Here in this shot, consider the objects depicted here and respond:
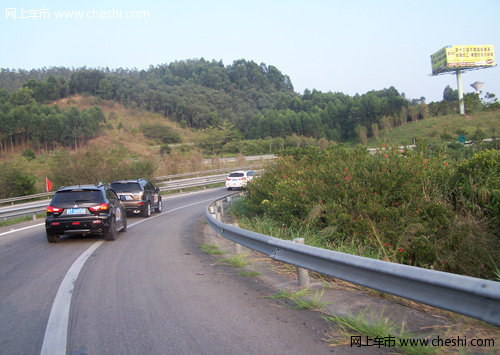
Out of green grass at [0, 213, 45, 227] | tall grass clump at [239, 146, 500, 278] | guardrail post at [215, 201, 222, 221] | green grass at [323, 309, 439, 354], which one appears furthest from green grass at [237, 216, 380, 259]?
green grass at [0, 213, 45, 227]

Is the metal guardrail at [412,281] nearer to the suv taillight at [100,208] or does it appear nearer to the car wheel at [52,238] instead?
the suv taillight at [100,208]

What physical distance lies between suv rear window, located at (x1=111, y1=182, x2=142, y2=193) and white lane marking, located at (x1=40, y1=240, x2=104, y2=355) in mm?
10449

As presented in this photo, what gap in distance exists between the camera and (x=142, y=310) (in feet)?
17.2

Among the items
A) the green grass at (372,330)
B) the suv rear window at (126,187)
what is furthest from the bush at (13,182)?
the green grass at (372,330)

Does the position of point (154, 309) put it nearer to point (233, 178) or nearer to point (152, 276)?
point (152, 276)

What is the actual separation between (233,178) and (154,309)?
27.9 m

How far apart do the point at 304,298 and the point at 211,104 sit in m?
124

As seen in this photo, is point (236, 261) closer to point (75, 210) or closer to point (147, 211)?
point (75, 210)

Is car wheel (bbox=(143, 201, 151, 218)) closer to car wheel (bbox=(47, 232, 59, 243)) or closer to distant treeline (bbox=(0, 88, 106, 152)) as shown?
car wheel (bbox=(47, 232, 59, 243))

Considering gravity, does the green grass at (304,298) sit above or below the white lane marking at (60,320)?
below

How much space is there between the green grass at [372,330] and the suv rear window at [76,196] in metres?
8.48

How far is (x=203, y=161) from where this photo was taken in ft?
149

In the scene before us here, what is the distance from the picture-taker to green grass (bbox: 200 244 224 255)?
357 inches

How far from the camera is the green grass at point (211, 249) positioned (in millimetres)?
9078
